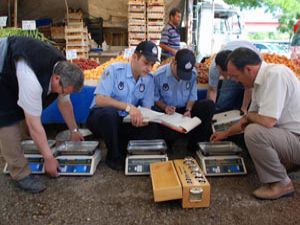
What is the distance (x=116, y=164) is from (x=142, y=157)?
10.6 inches

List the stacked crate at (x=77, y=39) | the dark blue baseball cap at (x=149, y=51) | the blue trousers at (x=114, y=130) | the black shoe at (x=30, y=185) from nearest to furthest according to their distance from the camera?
the black shoe at (x=30, y=185), the dark blue baseball cap at (x=149, y=51), the blue trousers at (x=114, y=130), the stacked crate at (x=77, y=39)

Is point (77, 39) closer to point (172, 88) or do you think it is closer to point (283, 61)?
point (172, 88)

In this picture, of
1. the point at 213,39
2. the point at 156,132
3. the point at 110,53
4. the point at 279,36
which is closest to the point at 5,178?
the point at 156,132

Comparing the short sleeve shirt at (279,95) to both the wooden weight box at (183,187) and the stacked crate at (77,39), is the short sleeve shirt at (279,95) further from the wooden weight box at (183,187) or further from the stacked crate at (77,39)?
the stacked crate at (77,39)

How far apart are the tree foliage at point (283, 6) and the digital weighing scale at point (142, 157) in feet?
44.7

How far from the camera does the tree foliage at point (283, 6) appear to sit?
14.7 meters

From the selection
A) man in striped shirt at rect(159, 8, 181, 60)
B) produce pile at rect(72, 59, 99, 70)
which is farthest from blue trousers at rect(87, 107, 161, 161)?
man in striped shirt at rect(159, 8, 181, 60)

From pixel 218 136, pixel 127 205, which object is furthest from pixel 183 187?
pixel 218 136

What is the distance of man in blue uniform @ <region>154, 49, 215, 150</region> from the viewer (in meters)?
2.91

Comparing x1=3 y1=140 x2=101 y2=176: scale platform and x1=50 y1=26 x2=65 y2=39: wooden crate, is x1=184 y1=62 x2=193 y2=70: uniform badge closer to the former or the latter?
x1=3 y1=140 x2=101 y2=176: scale platform

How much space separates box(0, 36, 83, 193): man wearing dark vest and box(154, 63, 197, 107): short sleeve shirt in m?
1.06

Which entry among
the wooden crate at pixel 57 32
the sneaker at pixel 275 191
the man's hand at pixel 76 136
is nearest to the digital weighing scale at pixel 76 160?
the man's hand at pixel 76 136

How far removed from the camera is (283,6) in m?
14.9

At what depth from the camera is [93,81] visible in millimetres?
3613
